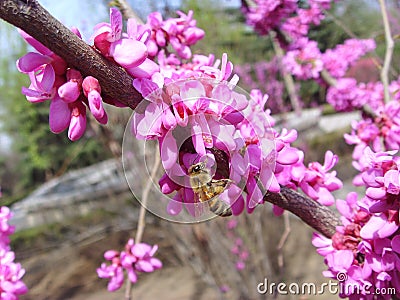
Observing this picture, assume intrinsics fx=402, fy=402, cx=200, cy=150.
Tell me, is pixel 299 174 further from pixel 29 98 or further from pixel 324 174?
pixel 29 98

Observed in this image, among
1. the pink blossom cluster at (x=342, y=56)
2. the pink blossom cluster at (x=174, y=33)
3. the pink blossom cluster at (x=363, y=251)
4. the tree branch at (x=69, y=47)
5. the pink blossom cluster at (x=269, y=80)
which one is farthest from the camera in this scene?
the pink blossom cluster at (x=269, y=80)

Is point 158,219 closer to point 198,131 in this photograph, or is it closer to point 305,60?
point 305,60

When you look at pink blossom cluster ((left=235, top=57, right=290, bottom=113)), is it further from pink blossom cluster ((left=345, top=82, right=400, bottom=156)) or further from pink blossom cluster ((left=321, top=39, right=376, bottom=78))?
pink blossom cluster ((left=345, top=82, right=400, bottom=156))

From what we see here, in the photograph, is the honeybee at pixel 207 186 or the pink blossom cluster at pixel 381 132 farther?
the pink blossom cluster at pixel 381 132

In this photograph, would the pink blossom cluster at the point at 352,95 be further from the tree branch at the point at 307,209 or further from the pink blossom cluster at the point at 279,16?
the tree branch at the point at 307,209

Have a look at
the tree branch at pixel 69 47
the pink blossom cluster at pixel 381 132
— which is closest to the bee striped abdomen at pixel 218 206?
the tree branch at pixel 69 47

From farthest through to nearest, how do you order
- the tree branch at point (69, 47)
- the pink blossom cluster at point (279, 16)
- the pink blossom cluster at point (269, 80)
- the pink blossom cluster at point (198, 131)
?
the pink blossom cluster at point (269, 80), the pink blossom cluster at point (279, 16), the pink blossom cluster at point (198, 131), the tree branch at point (69, 47)

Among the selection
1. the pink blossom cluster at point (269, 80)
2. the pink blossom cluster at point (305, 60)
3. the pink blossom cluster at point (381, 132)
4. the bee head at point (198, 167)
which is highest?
the bee head at point (198, 167)
